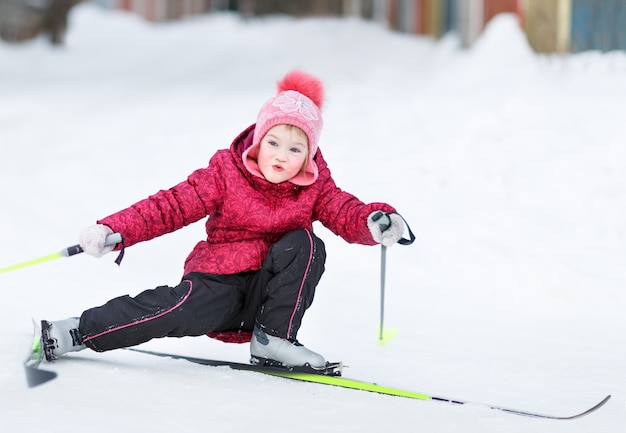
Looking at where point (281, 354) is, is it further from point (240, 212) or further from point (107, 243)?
point (107, 243)

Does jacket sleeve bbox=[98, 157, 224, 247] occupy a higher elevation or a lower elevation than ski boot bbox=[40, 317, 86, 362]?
higher

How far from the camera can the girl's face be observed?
327 cm

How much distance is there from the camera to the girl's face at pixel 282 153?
327cm

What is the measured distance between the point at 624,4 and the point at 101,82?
25.9 ft

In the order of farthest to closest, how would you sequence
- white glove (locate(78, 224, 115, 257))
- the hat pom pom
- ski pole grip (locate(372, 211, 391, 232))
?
1. the hat pom pom
2. ski pole grip (locate(372, 211, 391, 232))
3. white glove (locate(78, 224, 115, 257))

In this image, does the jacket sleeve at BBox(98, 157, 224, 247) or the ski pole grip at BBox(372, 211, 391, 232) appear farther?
the ski pole grip at BBox(372, 211, 391, 232)

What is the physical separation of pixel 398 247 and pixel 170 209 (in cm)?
300

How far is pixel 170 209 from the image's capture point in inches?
125

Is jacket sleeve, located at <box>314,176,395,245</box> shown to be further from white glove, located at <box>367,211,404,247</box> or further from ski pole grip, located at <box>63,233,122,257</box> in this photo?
ski pole grip, located at <box>63,233,122,257</box>

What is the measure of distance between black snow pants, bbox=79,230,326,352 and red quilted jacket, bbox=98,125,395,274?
7 centimetres

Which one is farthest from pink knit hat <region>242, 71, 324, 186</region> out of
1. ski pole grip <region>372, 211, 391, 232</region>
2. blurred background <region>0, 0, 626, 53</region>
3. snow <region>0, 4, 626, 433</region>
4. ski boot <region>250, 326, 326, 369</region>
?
blurred background <region>0, 0, 626, 53</region>

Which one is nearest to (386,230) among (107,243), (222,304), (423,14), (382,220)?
(382,220)

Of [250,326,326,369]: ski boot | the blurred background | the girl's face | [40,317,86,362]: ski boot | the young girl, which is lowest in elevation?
[250,326,326,369]: ski boot

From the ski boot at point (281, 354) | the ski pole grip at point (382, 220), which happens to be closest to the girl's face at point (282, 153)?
the ski pole grip at point (382, 220)
